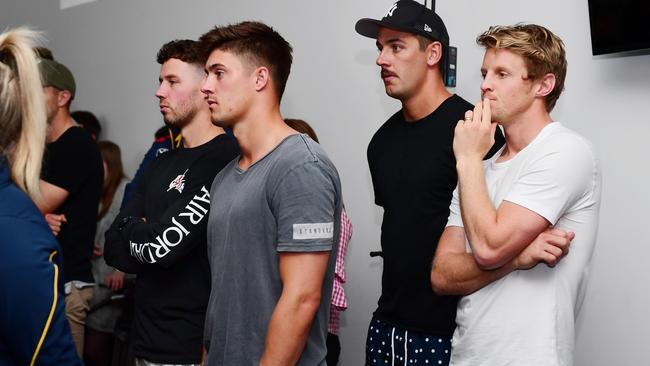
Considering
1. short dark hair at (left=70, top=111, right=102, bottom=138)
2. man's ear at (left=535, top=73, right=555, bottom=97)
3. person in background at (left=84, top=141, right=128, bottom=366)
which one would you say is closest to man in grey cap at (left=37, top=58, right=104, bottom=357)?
person in background at (left=84, top=141, right=128, bottom=366)

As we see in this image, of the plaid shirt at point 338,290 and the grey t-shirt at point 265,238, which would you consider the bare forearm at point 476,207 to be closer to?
the grey t-shirt at point 265,238

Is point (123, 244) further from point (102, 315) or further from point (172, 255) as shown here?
point (102, 315)

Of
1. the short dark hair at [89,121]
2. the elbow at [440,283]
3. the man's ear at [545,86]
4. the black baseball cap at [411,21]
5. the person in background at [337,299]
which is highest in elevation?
the black baseball cap at [411,21]

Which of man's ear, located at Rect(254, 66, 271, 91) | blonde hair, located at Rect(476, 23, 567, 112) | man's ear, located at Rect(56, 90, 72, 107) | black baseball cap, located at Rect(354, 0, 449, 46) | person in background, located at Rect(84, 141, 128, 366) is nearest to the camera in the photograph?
blonde hair, located at Rect(476, 23, 567, 112)

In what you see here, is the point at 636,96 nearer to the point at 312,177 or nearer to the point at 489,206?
the point at 489,206

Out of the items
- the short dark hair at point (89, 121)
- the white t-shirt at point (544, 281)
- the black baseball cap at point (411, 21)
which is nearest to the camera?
the white t-shirt at point (544, 281)

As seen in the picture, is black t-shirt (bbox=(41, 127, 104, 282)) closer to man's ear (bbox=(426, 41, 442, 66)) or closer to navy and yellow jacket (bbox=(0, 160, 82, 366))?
man's ear (bbox=(426, 41, 442, 66))

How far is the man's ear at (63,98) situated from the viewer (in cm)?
296

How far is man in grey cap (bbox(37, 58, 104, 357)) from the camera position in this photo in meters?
2.76

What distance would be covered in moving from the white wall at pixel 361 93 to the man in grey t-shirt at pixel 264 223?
3.19 feet

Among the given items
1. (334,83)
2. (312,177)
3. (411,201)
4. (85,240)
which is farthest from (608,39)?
(85,240)

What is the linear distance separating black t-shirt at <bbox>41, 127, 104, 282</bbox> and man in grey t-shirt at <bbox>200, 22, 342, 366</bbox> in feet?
3.72

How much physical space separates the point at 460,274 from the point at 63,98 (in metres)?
2.08

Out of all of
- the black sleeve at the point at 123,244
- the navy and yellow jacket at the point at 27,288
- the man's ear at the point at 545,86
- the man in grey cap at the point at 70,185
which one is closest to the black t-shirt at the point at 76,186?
the man in grey cap at the point at 70,185
